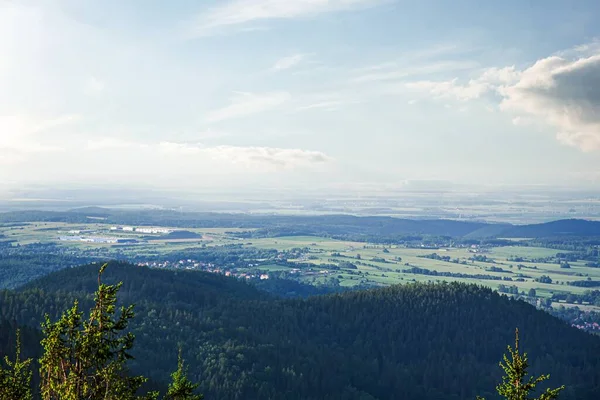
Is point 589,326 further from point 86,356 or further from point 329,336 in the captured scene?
point 86,356

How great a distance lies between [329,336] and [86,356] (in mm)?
115868

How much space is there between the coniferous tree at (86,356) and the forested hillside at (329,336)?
7281 cm

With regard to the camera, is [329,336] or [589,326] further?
[589,326]

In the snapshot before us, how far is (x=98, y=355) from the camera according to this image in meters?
17.0

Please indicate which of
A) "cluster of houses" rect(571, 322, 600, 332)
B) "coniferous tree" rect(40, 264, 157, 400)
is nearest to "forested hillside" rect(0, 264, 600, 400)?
"cluster of houses" rect(571, 322, 600, 332)

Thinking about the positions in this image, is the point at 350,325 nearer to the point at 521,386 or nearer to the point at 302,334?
the point at 302,334

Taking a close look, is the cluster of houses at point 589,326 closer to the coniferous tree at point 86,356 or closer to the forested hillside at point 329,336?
the forested hillside at point 329,336

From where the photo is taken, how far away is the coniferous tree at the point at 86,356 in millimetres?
16234

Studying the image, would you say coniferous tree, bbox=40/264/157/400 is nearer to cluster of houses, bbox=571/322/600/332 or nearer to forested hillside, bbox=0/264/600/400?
forested hillside, bbox=0/264/600/400

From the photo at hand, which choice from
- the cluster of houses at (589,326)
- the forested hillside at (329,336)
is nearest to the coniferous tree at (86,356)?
the forested hillside at (329,336)

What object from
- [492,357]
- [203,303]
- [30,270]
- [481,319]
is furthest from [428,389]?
[30,270]

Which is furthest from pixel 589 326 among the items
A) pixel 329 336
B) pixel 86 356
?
pixel 86 356

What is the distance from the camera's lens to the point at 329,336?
129500 millimetres

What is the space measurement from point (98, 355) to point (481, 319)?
131373mm
